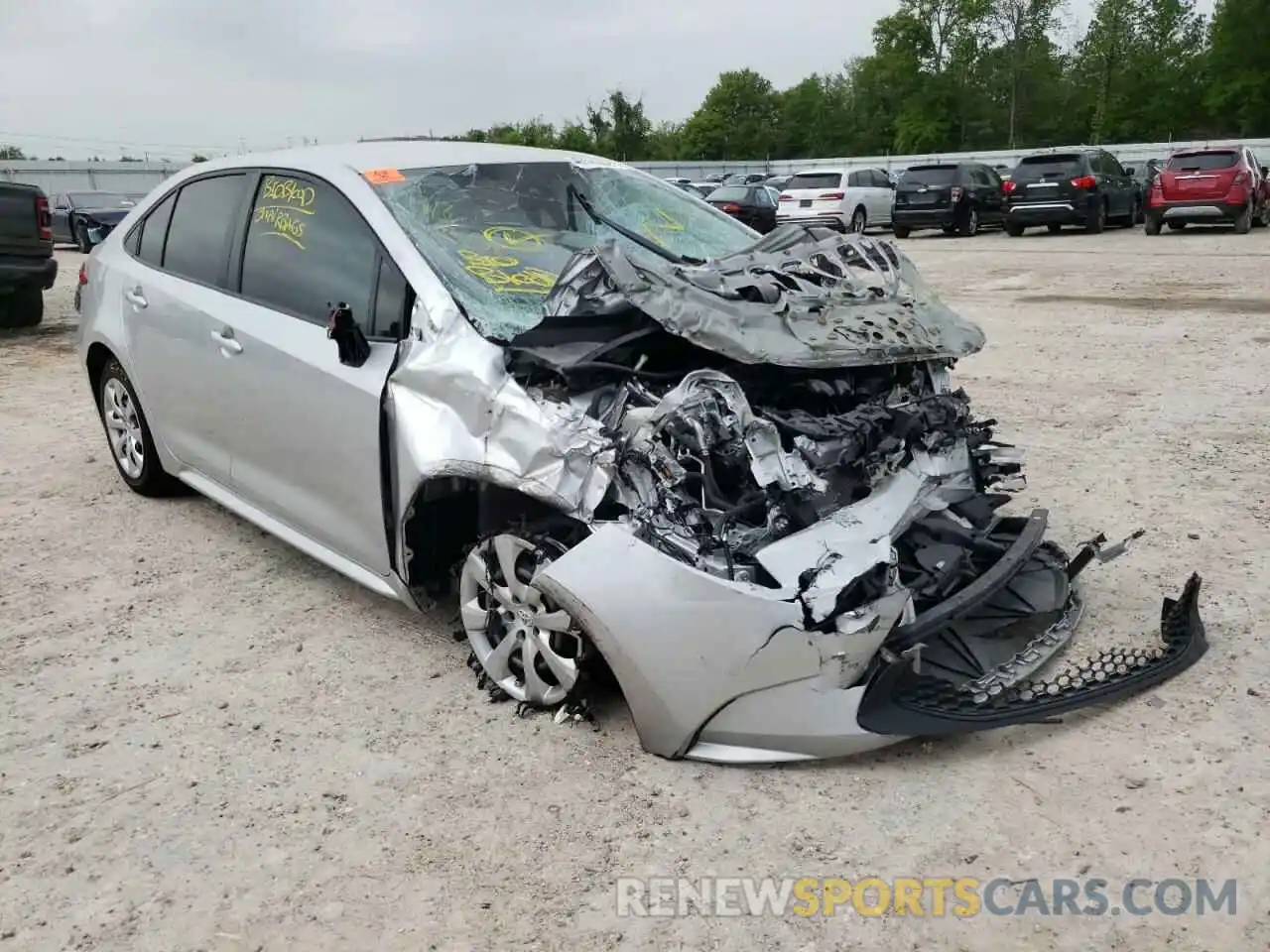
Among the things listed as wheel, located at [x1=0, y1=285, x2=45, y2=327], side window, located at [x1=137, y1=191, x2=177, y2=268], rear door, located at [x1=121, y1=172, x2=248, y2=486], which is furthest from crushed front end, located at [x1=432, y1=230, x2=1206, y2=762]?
wheel, located at [x1=0, y1=285, x2=45, y2=327]

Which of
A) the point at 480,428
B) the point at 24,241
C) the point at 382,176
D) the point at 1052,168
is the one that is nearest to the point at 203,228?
the point at 382,176

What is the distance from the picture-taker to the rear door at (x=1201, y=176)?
18.3 metres

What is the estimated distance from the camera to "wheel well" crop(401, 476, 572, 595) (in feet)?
10.5

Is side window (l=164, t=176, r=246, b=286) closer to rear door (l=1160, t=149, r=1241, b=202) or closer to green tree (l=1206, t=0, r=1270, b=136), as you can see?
rear door (l=1160, t=149, r=1241, b=202)

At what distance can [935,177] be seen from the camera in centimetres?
2119

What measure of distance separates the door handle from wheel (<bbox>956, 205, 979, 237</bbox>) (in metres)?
19.8

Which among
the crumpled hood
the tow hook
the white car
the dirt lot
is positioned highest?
the white car

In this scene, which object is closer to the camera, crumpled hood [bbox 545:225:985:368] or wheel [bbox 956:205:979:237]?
crumpled hood [bbox 545:225:985:368]

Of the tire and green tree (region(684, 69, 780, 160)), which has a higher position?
green tree (region(684, 69, 780, 160))

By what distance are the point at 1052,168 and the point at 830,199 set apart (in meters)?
4.29

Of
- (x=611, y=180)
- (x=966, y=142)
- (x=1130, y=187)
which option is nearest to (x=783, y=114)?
(x=966, y=142)

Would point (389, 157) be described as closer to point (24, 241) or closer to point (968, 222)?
point (24, 241)

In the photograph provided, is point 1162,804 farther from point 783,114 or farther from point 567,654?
point 783,114

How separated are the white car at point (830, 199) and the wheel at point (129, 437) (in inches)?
683
